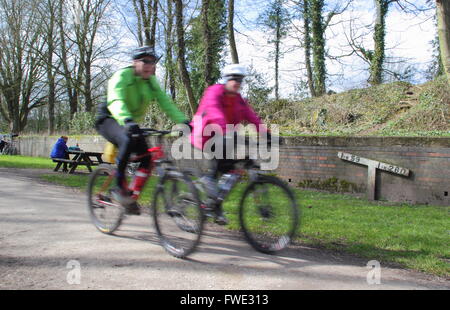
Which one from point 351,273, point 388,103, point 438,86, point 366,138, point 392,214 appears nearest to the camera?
point 351,273

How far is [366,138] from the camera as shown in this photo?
8734mm

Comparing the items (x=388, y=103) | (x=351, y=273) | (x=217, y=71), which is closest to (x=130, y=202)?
(x=351, y=273)

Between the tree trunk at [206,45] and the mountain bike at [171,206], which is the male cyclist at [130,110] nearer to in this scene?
the mountain bike at [171,206]

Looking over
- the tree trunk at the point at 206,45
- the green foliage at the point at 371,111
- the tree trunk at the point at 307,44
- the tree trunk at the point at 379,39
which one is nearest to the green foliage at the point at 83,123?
the tree trunk at the point at 206,45

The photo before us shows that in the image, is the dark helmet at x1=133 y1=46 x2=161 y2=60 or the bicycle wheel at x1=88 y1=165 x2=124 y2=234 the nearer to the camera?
the dark helmet at x1=133 y1=46 x2=161 y2=60

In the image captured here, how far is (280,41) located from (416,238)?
90.6 feet

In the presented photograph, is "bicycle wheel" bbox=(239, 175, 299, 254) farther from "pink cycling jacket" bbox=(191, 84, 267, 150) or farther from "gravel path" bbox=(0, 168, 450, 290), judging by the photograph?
"pink cycling jacket" bbox=(191, 84, 267, 150)

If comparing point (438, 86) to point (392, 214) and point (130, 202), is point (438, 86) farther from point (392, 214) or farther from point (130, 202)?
point (130, 202)

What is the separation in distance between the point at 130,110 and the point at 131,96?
0.57ft

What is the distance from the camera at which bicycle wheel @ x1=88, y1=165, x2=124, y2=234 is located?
15.0 feet

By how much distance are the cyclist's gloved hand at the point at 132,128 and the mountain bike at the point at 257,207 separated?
0.74 m

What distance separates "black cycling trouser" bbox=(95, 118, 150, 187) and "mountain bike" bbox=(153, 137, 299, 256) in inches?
22.5

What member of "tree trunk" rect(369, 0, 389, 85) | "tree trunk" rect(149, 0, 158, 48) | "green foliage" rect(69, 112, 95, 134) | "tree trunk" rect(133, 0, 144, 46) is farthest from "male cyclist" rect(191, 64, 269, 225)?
"green foliage" rect(69, 112, 95, 134)

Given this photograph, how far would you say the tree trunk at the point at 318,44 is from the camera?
20.9m
